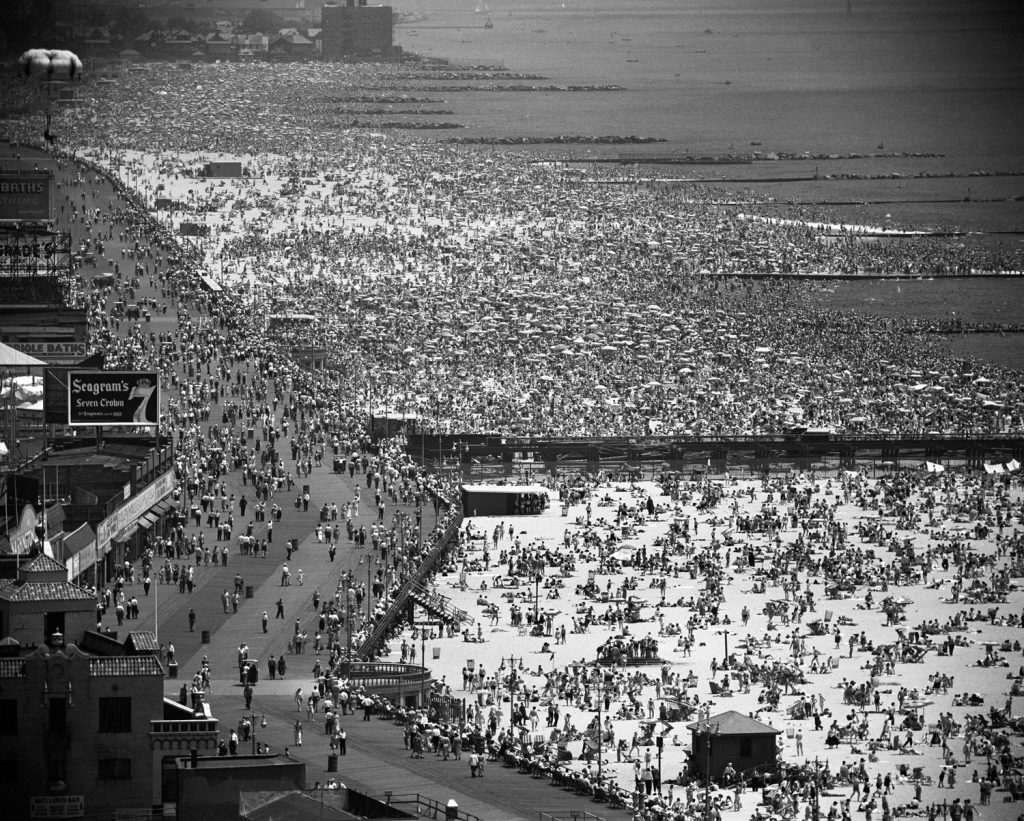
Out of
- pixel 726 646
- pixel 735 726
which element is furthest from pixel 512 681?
pixel 735 726

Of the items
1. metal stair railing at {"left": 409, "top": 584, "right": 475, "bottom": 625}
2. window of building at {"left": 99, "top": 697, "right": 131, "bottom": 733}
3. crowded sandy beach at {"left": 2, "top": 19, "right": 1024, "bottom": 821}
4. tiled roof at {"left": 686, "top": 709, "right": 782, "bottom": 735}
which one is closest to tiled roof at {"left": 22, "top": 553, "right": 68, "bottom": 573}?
window of building at {"left": 99, "top": 697, "right": 131, "bottom": 733}

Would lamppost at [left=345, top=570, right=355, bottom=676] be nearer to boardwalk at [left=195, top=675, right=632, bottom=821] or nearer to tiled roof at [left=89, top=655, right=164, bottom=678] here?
boardwalk at [left=195, top=675, right=632, bottom=821]

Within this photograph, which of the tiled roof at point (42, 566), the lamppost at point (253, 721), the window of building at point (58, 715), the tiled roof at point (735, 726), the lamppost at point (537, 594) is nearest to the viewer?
the window of building at point (58, 715)

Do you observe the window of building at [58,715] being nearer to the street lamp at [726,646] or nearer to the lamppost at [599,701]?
the lamppost at [599,701]

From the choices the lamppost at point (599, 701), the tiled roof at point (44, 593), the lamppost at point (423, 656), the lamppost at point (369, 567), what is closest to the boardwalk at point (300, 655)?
the lamppost at point (369, 567)

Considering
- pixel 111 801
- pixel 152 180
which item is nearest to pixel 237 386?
pixel 111 801

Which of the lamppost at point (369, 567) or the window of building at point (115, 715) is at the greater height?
the window of building at point (115, 715)

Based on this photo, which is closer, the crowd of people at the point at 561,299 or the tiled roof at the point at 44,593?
the tiled roof at the point at 44,593

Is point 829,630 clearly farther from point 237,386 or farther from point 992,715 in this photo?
point 237,386
